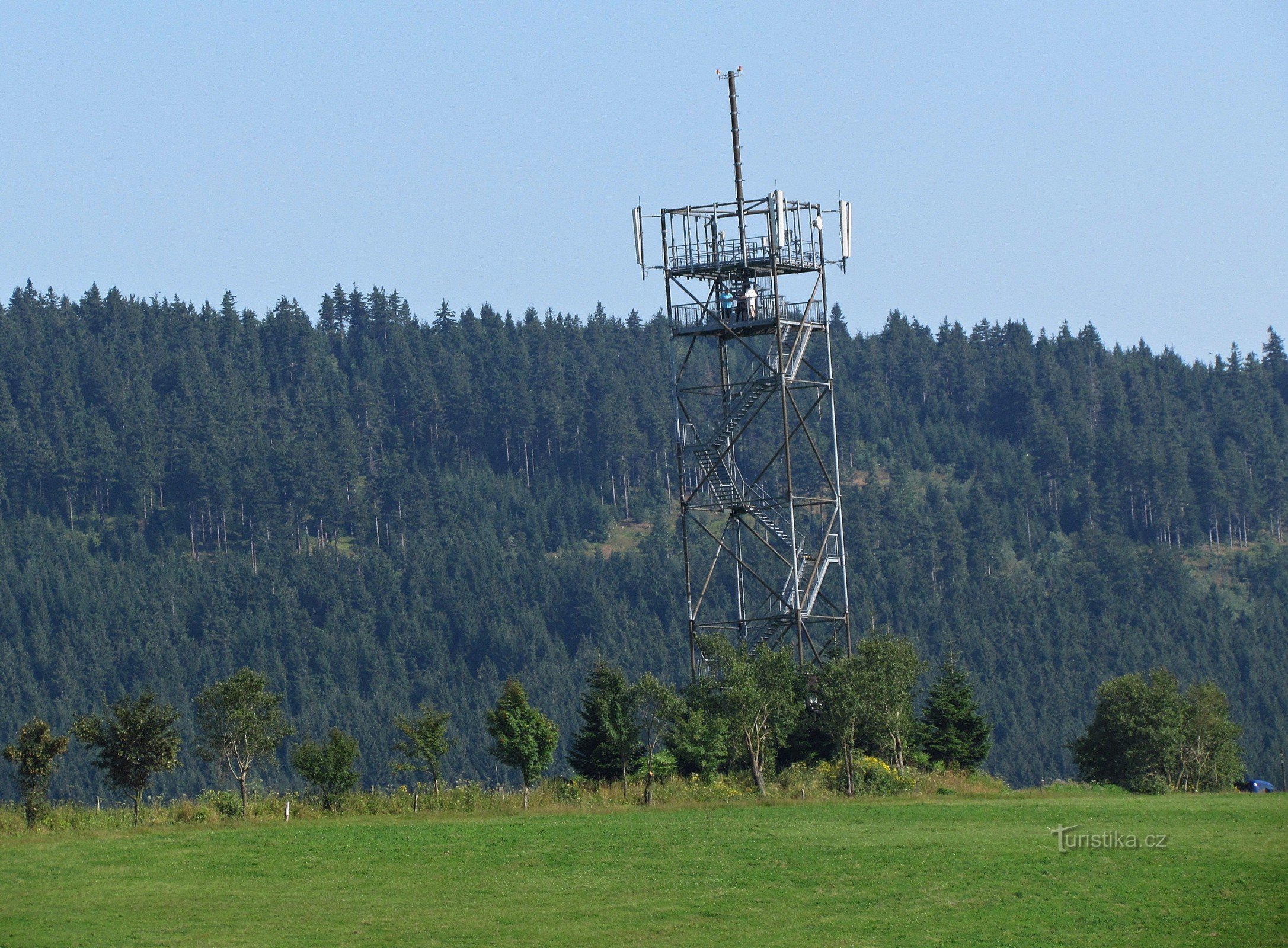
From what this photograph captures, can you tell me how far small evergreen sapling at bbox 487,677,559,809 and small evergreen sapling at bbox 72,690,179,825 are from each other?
849cm

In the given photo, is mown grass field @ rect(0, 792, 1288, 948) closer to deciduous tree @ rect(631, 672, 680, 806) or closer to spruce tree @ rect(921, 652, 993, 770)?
deciduous tree @ rect(631, 672, 680, 806)

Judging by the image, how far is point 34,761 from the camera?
42.9 m

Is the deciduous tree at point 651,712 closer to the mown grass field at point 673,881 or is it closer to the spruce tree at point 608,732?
the spruce tree at point 608,732

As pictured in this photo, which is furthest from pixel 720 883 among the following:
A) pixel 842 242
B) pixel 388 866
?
pixel 842 242

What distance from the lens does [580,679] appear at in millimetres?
184375

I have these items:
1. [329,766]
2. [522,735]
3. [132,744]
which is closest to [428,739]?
[522,735]

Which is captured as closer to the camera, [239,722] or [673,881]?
[673,881]

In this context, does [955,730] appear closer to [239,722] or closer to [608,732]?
[608,732]

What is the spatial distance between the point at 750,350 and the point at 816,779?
15.2 m

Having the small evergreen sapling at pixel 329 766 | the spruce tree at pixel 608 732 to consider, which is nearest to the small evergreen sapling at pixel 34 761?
the small evergreen sapling at pixel 329 766

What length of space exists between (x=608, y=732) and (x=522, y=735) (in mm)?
2549

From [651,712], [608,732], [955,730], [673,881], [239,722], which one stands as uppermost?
[239,722]

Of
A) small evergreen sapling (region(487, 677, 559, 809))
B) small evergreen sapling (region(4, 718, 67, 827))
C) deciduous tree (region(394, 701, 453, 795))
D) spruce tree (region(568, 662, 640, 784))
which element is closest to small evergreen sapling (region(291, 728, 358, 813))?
deciduous tree (region(394, 701, 453, 795))

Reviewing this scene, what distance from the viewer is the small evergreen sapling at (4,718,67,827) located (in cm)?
4291
